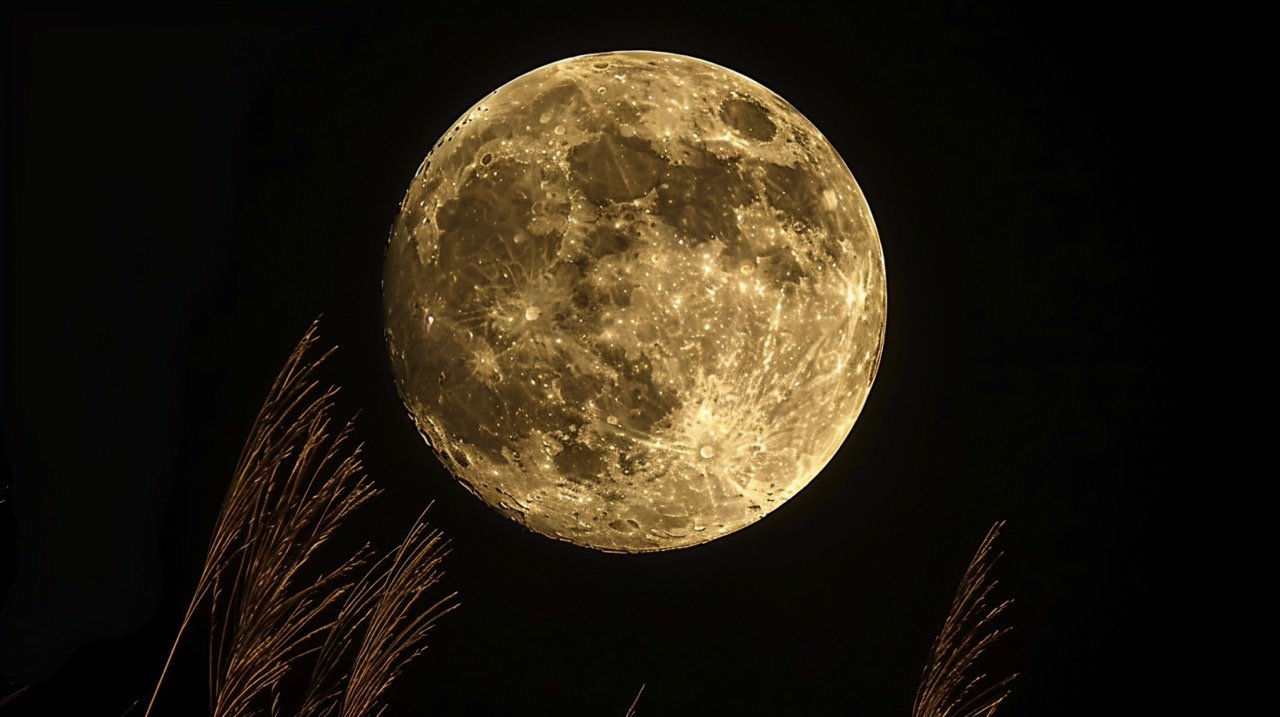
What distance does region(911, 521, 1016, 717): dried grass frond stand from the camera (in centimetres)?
223

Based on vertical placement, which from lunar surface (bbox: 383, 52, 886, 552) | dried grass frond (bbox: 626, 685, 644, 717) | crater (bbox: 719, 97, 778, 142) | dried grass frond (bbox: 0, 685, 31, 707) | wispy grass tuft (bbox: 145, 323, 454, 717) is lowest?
dried grass frond (bbox: 626, 685, 644, 717)

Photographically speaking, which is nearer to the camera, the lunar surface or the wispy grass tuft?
the wispy grass tuft

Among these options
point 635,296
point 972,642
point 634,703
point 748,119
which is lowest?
point 634,703

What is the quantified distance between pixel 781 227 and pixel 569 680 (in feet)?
4.09

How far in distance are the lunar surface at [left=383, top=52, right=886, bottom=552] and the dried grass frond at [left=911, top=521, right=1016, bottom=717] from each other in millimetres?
619

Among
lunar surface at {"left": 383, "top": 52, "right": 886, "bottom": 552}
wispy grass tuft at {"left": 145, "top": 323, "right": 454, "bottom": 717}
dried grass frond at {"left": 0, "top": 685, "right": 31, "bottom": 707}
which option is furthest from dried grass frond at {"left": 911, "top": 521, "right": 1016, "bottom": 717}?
dried grass frond at {"left": 0, "top": 685, "right": 31, "bottom": 707}

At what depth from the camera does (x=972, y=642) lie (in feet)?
7.95

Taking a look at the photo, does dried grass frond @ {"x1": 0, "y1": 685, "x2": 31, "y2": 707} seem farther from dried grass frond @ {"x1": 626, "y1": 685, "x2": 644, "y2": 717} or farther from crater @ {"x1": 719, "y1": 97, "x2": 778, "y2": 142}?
crater @ {"x1": 719, "y1": 97, "x2": 778, "y2": 142}

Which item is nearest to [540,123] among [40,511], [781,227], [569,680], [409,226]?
[409,226]

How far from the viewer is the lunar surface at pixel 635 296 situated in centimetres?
175

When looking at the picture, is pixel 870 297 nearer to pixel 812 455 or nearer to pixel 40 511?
pixel 812 455

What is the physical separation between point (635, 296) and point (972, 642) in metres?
1.36

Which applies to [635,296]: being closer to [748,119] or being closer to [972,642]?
[748,119]

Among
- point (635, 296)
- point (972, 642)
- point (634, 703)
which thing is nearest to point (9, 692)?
point (634, 703)
